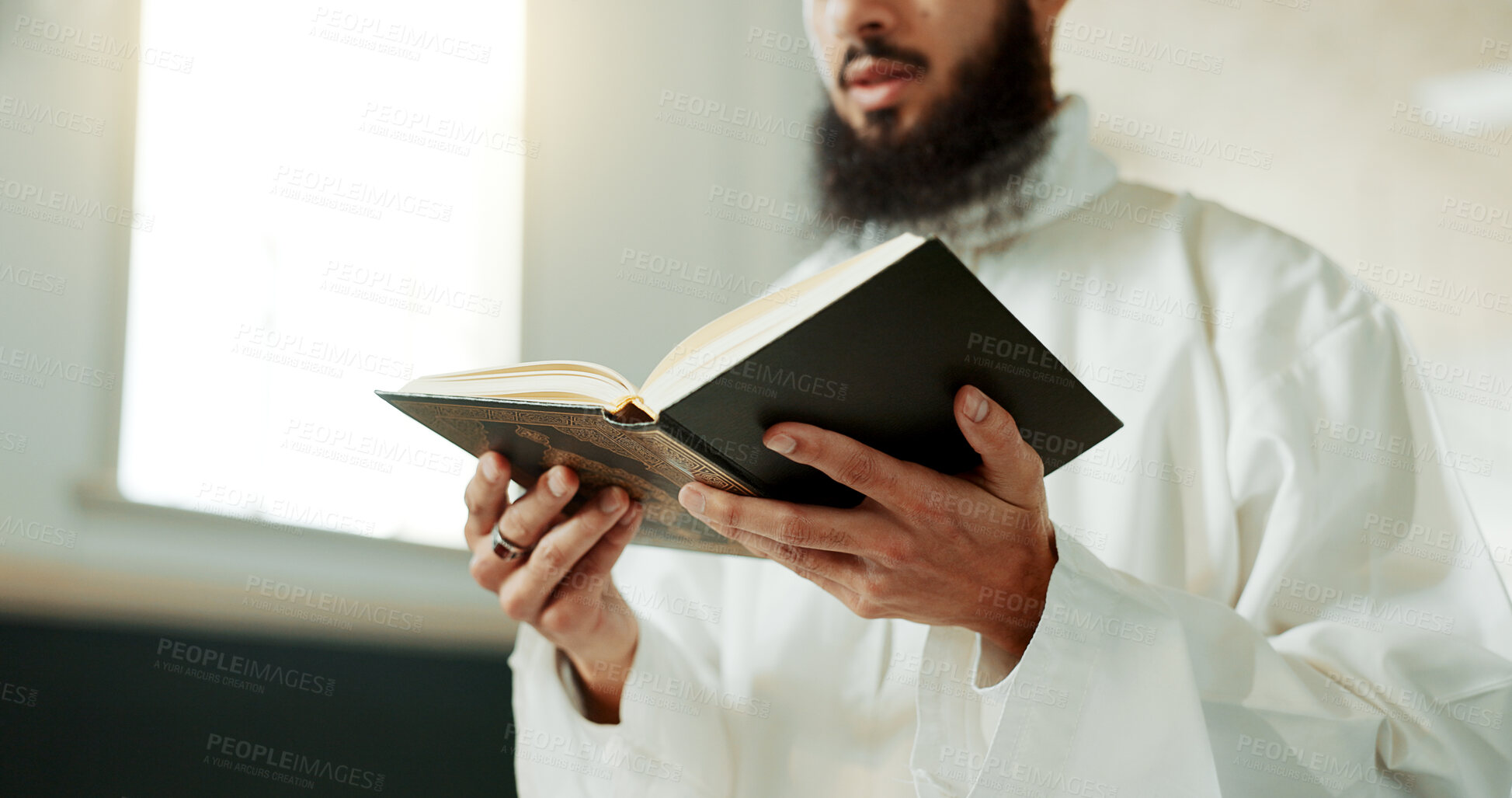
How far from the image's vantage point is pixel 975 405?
24.4 inches

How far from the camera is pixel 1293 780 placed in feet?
2.75

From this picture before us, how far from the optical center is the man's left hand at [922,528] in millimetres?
631

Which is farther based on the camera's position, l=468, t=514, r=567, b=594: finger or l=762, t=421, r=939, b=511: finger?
l=468, t=514, r=567, b=594: finger

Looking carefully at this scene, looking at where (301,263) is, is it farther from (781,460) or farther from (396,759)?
(781,460)

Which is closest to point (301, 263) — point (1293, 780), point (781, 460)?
point (781, 460)

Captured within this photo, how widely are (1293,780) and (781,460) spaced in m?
0.63

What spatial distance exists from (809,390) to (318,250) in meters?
1.57

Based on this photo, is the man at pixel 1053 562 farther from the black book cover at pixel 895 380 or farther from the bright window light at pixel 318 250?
the bright window light at pixel 318 250

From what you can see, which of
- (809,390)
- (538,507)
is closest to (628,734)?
(538,507)

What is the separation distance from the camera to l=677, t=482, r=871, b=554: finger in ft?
2.21

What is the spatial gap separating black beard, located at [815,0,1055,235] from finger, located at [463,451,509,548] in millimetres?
956

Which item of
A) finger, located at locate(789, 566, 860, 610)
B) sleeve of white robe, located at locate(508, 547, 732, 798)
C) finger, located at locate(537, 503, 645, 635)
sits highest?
finger, located at locate(789, 566, 860, 610)

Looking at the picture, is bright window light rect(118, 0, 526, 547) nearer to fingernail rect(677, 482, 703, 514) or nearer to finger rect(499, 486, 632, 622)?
finger rect(499, 486, 632, 622)

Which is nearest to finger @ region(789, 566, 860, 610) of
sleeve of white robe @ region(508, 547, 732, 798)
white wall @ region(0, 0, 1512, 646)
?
sleeve of white robe @ region(508, 547, 732, 798)
